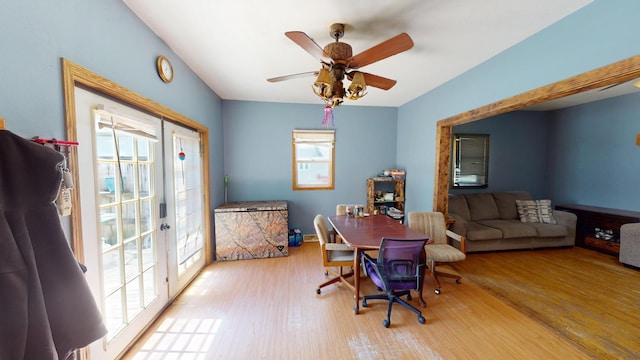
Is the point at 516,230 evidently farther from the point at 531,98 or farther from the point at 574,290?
the point at 531,98

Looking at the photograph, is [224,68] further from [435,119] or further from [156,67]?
[435,119]

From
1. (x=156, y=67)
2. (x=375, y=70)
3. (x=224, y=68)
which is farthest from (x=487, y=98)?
(x=156, y=67)

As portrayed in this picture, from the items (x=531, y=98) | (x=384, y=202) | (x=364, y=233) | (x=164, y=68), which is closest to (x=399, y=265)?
(x=364, y=233)

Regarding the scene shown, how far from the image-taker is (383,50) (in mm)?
1650

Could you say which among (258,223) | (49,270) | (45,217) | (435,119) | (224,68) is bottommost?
(258,223)

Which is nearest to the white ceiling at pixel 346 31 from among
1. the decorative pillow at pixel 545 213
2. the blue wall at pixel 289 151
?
the blue wall at pixel 289 151

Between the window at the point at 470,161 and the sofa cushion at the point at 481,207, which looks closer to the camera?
the sofa cushion at the point at 481,207

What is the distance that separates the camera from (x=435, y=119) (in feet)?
10.9

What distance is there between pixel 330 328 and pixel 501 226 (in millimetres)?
3350

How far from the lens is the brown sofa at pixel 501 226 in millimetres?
3561

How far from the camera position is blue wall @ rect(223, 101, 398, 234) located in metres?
4.00

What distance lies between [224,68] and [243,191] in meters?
2.09

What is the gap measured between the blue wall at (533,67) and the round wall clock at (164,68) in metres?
3.25

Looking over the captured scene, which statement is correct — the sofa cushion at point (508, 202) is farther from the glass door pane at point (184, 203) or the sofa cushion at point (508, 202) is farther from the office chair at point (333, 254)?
the glass door pane at point (184, 203)
